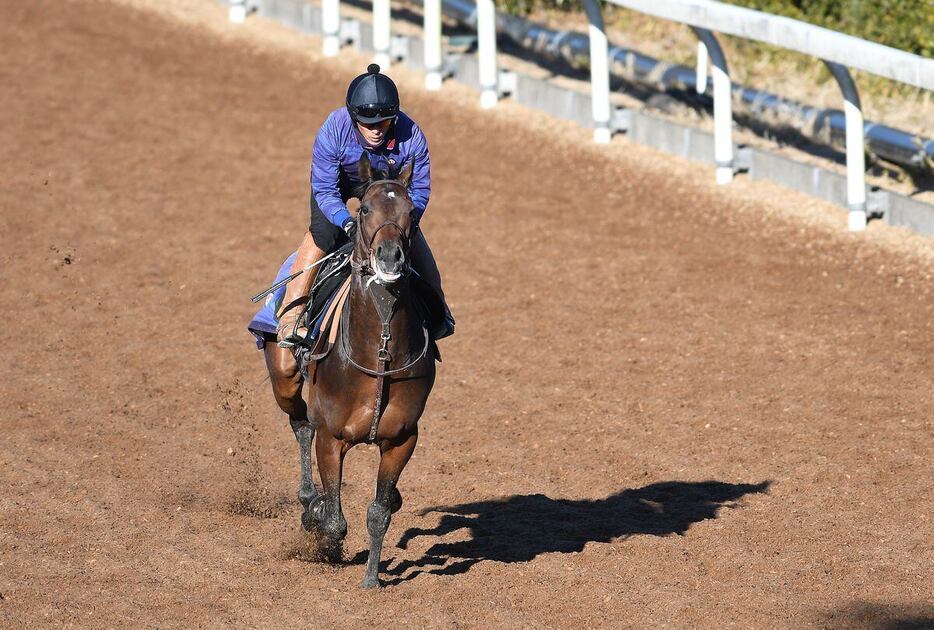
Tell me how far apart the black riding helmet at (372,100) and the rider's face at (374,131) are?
0.20 feet

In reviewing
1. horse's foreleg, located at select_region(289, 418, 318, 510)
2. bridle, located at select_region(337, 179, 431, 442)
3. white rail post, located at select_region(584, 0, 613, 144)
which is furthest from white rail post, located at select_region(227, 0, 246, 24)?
bridle, located at select_region(337, 179, 431, 442)

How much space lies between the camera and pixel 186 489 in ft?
33.9

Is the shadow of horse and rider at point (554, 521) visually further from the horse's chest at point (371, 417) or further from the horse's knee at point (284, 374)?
the horse's knee at point (284, 374)

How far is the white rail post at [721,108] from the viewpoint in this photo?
16.5 metres

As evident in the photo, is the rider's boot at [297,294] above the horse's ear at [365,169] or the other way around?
the other way around

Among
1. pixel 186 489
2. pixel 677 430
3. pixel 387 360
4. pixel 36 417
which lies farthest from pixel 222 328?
pixel 387 360

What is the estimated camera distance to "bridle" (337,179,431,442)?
7652mm

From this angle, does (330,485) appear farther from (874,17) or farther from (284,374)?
(874,17)

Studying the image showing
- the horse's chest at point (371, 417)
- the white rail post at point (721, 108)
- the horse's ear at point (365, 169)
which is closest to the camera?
the horse's ear at point (365, 169)

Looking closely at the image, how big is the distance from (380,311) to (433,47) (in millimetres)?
13191

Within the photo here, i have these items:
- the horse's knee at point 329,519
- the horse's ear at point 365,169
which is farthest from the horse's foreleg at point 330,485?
the horse's ear at point 365,169

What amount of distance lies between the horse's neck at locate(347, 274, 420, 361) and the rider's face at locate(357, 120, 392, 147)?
0.96 metres

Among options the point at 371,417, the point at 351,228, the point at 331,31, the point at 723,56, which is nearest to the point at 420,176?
the point at 351,228

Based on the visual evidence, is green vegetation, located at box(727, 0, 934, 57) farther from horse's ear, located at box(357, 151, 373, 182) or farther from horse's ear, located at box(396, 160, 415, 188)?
horse's ear, located at box(357, 151, 373, 182)
